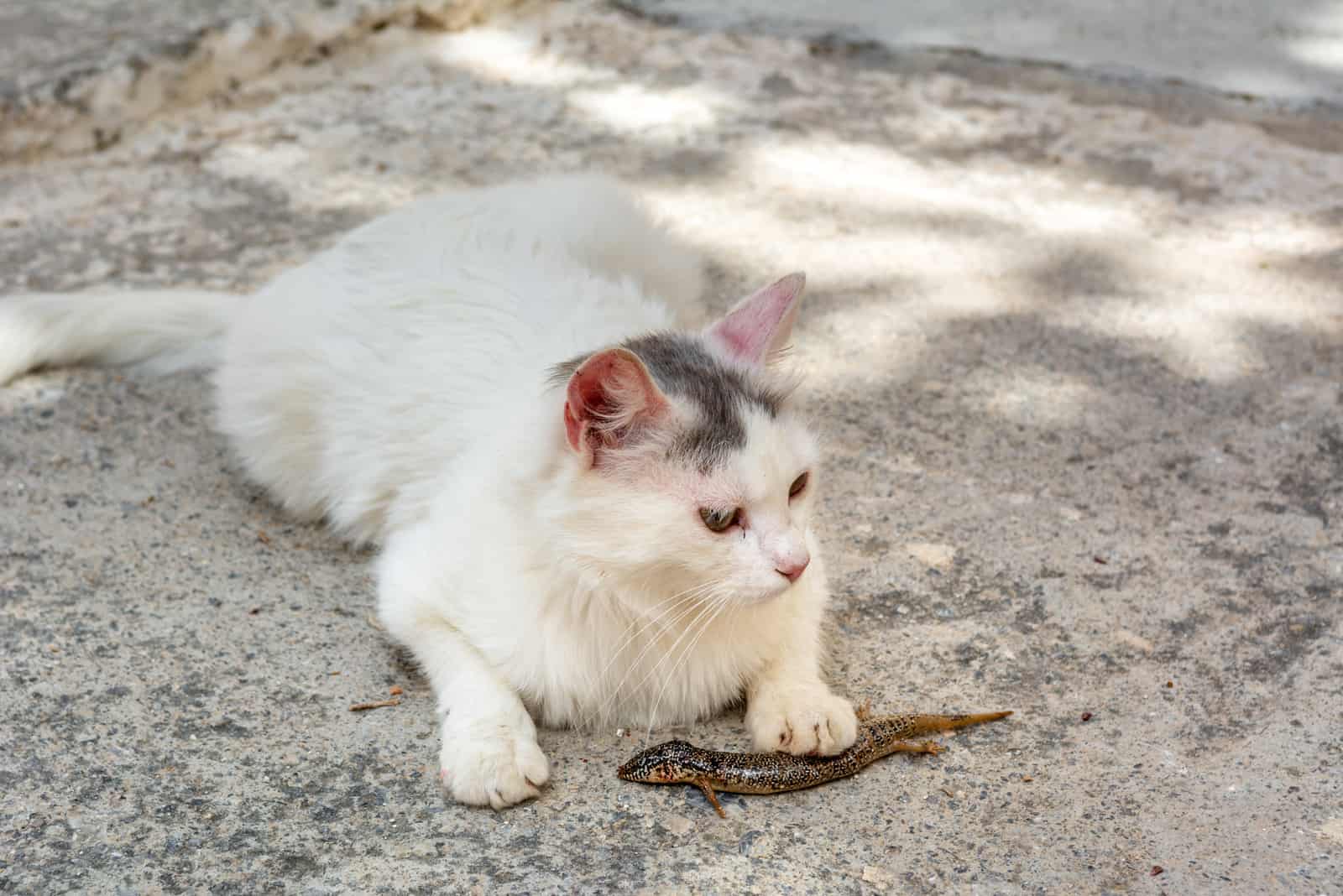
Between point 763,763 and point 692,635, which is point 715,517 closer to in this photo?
point 692,635

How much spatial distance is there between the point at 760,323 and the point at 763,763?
0.85 meters

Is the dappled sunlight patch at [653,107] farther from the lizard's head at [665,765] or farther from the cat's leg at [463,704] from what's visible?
the lizard's head at [665,765]

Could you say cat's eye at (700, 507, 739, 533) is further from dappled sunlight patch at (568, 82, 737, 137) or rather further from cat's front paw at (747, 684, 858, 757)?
dappled sunlight patch at (568, 82, 737, 137)

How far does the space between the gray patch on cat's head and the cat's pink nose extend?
21cm

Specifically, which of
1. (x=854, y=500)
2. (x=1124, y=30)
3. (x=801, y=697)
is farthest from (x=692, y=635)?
(x=1124, y=30)

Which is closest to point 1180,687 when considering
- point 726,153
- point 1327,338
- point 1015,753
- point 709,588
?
point 1015,753

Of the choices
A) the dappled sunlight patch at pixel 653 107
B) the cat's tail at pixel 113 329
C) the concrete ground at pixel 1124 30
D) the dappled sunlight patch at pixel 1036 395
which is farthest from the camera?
the concrete ground at pixel 1124 30

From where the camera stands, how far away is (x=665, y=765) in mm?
2625

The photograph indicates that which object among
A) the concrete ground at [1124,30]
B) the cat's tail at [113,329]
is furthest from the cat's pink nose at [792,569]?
the concrete ground at [1124,30]

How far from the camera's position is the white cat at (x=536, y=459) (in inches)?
97.4

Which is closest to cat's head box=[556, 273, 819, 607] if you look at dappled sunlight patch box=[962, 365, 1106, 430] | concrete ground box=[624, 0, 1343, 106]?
dappled sunlight patch box=[962, 365, 1106, 430]

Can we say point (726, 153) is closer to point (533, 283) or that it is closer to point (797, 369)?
point (797, 369)

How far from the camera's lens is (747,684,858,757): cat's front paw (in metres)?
2.69

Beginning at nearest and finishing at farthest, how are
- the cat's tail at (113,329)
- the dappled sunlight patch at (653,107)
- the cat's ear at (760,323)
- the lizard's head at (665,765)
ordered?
1. the lizard's head at (665,765)
2. the cat's ear at (760,323)
3. the cat's tail at (113,329)
4. the dappled sunlight patch at (653,107)
